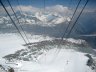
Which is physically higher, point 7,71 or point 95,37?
point 95,37

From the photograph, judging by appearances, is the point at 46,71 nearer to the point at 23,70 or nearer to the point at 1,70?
the point at 23,70

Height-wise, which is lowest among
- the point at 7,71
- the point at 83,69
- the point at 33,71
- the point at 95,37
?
the point at 7,71

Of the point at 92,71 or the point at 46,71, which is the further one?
the point at 92,71

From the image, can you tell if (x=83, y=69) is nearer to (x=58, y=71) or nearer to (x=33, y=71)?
(x=58, y=71)

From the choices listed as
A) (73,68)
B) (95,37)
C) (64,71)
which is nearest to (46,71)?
(64,71)

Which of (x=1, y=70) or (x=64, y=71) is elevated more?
(x=64, y=71)

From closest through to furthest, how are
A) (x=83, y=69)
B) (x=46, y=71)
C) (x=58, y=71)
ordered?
(x=46, y=71), (x=58, y=71), (x=83, y=69)

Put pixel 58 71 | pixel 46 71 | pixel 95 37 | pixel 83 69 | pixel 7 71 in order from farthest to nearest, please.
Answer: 1. pixel 95 37
2. pixel 83 69
3. pixel 58 71
4. pixel 46 71
5. pixel 7 71

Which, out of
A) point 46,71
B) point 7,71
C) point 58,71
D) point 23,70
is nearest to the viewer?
point 7,71

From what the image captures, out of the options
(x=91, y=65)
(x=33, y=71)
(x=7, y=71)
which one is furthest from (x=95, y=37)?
(x=7, y=71)
